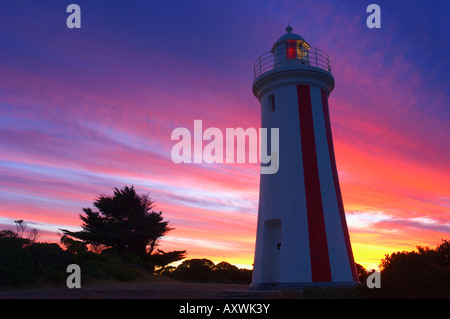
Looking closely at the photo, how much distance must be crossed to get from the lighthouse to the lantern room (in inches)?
2.0

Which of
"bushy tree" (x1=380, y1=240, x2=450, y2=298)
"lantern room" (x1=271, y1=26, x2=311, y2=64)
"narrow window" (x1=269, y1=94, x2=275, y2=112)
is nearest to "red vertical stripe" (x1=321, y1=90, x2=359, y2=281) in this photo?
"lantern room" (x1=271, y1=26, x2=311, y2=64)

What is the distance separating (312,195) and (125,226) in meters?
18.8

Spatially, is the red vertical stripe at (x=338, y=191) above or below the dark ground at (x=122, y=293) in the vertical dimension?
above

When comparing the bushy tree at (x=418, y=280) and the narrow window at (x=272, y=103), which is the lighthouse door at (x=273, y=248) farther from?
the bushy tree at (x=418, y=280)

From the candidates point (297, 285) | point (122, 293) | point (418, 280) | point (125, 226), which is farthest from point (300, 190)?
point (125, 226)

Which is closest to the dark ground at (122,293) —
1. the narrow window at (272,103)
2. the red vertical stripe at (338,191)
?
the red vertical stripe at (338,191)

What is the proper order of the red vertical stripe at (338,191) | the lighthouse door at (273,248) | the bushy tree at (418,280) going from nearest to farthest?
the bushy tree at (418,280)
the red vertical stripe at (338,191)
the lighthouse door at (273,248)

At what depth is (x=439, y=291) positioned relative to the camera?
900cm

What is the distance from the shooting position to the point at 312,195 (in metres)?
15.8

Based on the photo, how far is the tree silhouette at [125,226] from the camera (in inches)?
1144
